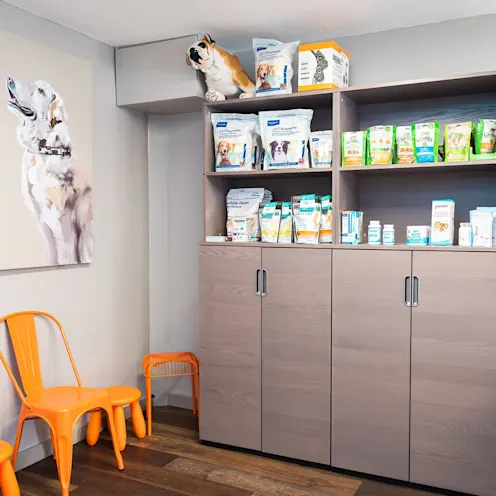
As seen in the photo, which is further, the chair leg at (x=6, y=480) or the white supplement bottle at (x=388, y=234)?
the white supplement bottle at (x=388, y=234)

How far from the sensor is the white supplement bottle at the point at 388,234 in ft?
9.87

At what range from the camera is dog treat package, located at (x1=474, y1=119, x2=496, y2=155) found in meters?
2.79

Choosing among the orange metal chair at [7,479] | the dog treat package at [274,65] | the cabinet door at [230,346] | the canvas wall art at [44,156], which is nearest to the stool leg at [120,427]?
the cabinet door at [230,346]

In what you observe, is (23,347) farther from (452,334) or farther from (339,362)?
(452,334)

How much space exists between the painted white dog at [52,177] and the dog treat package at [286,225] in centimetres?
115

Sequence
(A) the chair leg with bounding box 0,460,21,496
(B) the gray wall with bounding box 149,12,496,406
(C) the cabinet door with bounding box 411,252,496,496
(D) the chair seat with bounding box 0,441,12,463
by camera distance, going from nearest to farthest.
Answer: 1. (D) the chair seat with bounding box 0,441,12,463
2. (A) the chair leg with bounding box 0,460,21,496
3. (C) the cabinet door with bounding box 411,252,496,496
4. (B) the gray wall with bounding box 149,12,496,406

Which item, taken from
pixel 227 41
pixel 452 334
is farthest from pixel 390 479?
pixel 227 41

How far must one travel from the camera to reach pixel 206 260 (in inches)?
134

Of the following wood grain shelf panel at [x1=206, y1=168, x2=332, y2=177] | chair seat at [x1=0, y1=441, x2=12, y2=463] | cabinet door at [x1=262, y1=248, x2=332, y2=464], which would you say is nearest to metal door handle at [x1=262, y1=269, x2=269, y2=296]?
cabinet door at [x1=262, y1=248, x2=332, y2=464]

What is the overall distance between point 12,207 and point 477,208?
233 cm

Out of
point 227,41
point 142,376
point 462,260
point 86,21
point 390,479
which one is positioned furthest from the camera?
point 142,376

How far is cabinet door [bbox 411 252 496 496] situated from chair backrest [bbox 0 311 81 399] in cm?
194

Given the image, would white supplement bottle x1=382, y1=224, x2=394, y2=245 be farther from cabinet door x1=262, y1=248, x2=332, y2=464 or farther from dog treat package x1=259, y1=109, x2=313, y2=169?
dog treat package x1=259, y1=109, x2=313, y2=169

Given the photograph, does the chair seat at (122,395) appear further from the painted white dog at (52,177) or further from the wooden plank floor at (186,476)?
the painted white dog at (52,177)
